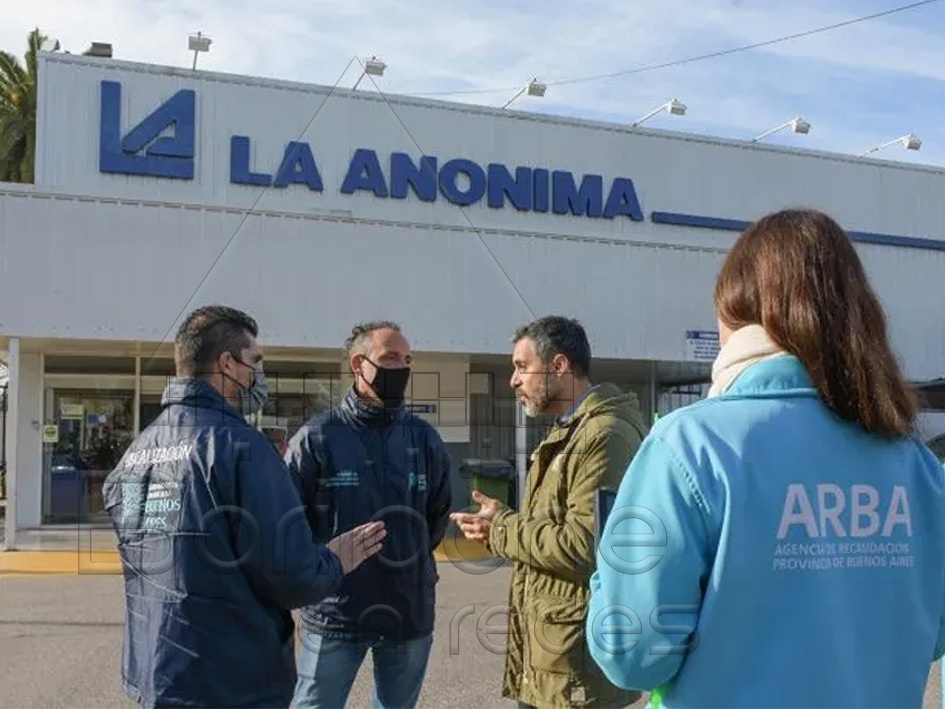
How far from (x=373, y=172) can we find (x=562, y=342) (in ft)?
52.0

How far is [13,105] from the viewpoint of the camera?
1137 inches

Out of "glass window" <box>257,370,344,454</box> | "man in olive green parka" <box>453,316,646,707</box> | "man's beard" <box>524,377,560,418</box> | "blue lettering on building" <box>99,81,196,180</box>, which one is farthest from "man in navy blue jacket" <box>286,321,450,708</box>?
"blue lettering on building" <box>99,81,196,180</box>

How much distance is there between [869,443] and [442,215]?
1799cm

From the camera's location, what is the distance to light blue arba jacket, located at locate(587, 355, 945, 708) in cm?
186

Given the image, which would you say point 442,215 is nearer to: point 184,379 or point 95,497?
point 95,497

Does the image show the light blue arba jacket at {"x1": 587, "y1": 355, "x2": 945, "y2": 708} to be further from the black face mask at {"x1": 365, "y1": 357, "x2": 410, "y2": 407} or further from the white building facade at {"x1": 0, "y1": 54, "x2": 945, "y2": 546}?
the white building facade at {"x1": 0, "y1": 54, "x2": 945, "y2": 546}

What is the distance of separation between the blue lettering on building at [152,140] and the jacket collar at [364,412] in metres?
14.6

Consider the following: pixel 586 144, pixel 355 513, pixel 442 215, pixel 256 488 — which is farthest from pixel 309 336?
pixel 256 488

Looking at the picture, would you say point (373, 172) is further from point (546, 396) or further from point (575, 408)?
point (575, 408)

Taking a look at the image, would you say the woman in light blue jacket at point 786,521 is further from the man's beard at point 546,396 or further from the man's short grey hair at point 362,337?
the man's short grey hair at point 362,337

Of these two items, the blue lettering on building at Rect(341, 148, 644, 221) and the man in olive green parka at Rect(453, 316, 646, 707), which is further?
the blue lettering on building at Rect(341, 148, 644, 221)

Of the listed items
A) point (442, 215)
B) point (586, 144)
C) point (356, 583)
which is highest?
point (586, 144)

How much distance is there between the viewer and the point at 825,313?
1.96 meters

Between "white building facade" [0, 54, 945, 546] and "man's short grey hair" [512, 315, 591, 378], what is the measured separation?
7646 millimetres
